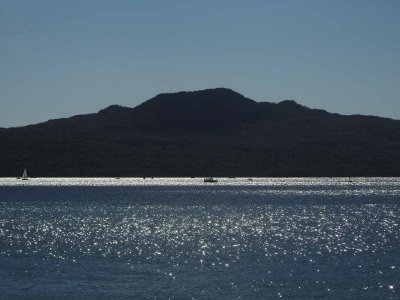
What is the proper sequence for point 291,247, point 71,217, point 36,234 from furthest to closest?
point 71,217, point 36,234, point 291,247

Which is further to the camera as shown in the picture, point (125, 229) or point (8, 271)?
point (125, 229)

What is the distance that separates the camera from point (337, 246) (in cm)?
8038

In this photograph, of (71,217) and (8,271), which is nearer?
(8,271)

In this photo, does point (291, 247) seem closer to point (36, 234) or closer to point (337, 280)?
point (337, 280)

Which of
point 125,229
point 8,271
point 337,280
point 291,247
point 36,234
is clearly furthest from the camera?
point 125,229

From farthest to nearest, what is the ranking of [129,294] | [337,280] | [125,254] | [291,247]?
[291,247]
[125,254]
[337,280]
[129,294]

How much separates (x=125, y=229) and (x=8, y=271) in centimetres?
4276

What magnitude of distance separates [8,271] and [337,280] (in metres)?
26.2

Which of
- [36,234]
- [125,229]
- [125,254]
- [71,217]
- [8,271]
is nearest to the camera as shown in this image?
[8,271]

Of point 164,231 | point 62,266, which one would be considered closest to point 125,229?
point 164,231

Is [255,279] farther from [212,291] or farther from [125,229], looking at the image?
[125,229]

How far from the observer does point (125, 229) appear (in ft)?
345

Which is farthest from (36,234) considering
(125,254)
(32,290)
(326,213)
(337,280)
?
(326,213)

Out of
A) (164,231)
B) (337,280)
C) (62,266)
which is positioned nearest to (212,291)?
(337,280)
